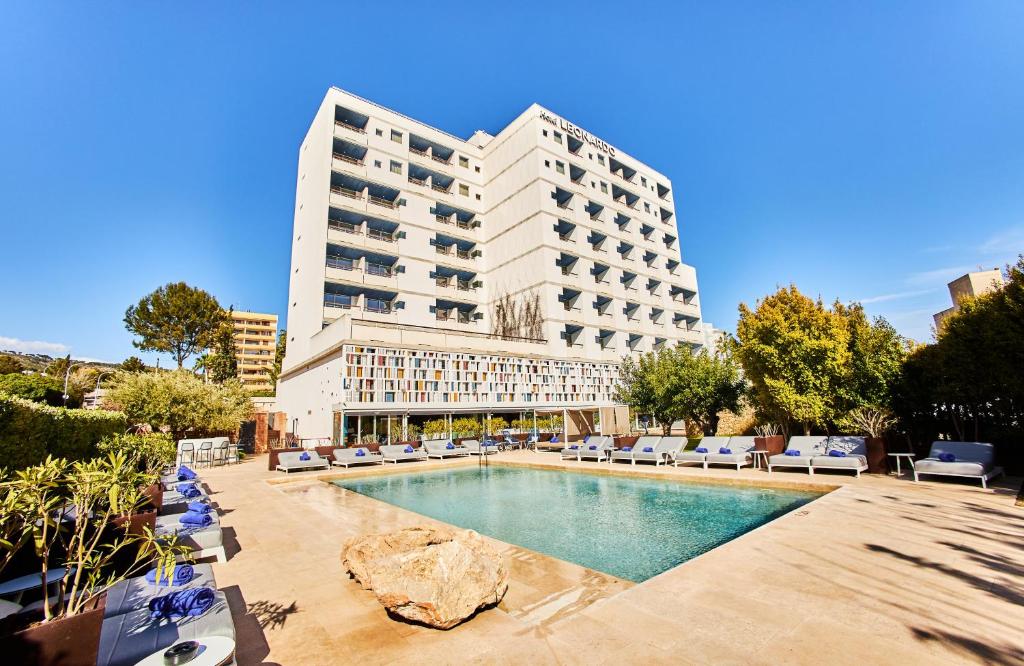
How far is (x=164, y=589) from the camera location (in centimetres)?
412

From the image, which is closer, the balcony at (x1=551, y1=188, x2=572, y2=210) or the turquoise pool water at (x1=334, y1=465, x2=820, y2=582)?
the turquoise pool water at (x1=334, y1=465, x2=820, y2=582)

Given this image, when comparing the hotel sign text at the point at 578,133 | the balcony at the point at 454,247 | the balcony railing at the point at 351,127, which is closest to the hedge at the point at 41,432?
the balcony at the point at 454,247

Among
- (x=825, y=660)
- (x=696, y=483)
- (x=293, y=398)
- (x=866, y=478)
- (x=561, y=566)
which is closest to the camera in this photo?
(x=825, y=660)

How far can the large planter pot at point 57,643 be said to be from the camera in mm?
2366

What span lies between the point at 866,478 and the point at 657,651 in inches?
434

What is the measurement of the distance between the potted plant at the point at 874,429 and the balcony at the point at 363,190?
98.2 ft

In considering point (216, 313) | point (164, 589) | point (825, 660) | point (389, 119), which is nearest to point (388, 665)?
point (164, 589)

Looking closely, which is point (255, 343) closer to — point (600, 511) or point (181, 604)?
point (600, 511)

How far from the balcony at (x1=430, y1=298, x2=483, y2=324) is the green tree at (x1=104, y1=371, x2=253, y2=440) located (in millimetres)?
15169

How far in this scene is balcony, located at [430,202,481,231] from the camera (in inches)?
1395

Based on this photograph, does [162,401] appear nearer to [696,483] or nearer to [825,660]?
[696,483]

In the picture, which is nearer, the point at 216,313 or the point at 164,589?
the point at 164,589

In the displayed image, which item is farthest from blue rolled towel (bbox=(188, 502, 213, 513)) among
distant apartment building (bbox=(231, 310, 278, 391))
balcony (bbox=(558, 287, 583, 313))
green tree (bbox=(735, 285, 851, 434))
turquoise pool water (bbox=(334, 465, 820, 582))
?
distant apartment building (bbox=(231, 310, 278, 391))

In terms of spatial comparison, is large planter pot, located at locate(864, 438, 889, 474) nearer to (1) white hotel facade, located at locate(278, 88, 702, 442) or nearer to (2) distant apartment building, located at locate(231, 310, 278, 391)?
(1) white hotel facade, located at locate(278, 88, 702, 442)
